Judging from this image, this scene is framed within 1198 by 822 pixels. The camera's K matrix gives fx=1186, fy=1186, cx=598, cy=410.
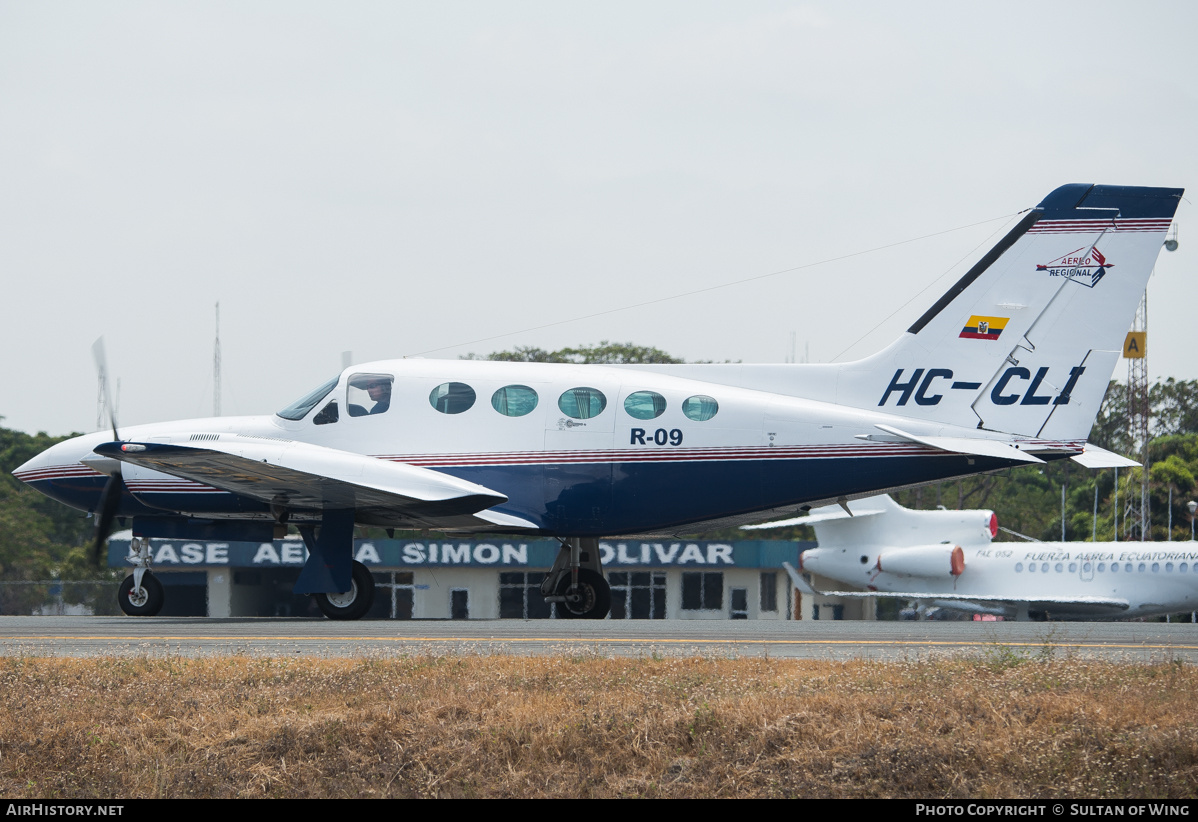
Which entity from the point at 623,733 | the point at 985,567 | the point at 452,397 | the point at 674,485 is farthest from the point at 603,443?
the point at 985,567

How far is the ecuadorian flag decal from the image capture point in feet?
67.1

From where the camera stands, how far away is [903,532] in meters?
45.1

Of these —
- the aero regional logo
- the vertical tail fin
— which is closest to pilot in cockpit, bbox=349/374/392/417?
the vertical tail fin

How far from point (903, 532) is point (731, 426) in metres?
26.9

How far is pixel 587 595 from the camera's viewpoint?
22203mm

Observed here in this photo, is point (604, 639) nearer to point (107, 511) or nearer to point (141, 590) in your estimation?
point (107, 511)

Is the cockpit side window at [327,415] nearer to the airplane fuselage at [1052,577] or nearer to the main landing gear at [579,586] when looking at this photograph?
the main landing gear at [579,586]

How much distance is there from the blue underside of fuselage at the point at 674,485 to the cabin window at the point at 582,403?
0.91m

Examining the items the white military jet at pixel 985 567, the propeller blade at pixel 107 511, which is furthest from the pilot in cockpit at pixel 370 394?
the white military jet at pixel 985 567

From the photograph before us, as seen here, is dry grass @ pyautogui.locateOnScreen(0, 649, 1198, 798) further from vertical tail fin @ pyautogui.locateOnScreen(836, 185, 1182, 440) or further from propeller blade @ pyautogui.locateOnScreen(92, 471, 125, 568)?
propeller blade @ pyautogui.locateOnScreen(92, 471, 125, 568)

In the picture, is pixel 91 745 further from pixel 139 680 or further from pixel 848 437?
pixel 848 437

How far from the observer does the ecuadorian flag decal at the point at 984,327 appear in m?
20.5

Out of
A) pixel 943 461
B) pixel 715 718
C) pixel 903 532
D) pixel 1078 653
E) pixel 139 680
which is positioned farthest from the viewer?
pixel 903 532

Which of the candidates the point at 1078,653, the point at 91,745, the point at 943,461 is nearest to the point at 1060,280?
the point at 943,461
